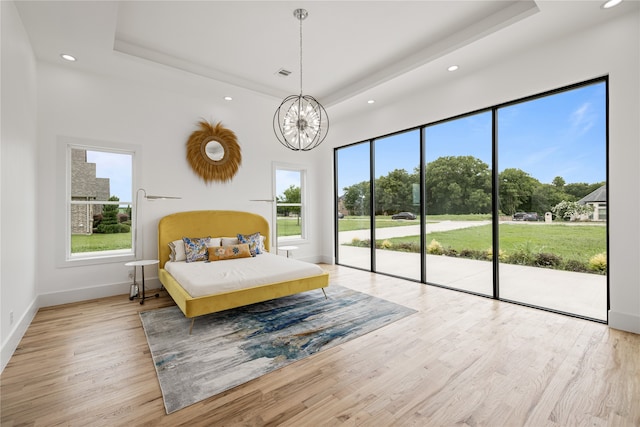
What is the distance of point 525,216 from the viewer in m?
3.56

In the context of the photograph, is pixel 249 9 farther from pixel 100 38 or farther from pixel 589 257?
pixel 589 257

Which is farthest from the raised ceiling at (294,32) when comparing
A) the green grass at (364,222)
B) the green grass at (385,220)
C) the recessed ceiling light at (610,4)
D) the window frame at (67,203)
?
the green grass at (364,222)

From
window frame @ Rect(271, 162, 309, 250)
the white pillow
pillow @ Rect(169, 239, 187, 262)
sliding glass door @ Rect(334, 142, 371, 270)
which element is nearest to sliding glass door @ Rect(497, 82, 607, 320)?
sliding glass door @ Rect(334, 142, 371, 270)

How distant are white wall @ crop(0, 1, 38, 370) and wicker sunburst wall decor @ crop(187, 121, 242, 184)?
6.12 ft

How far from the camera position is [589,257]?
10.4 feet

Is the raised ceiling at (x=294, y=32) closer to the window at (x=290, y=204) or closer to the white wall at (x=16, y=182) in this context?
the white wall at (x=16, y=182)

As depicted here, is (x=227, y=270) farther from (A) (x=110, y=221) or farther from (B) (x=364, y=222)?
(B) (x=364, y=222)

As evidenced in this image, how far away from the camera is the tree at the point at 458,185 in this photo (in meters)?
3.93

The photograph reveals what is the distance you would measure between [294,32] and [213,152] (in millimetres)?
2414

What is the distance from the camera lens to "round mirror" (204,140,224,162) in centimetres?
482

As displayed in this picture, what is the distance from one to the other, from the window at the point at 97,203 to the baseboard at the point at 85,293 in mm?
375

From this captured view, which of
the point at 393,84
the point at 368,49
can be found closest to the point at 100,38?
the point at 368,49

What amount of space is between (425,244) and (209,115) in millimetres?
4135

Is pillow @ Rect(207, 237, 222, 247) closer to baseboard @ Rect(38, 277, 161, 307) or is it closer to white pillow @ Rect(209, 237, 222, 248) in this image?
white pillow @ Rect(209, 237, 222, 248)
